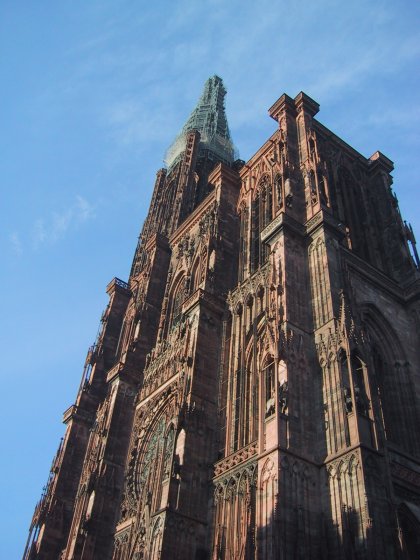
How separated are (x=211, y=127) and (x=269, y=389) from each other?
44.4 m

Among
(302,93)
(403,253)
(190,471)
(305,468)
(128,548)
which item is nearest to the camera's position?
(305,468)

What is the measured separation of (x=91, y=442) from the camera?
109ft

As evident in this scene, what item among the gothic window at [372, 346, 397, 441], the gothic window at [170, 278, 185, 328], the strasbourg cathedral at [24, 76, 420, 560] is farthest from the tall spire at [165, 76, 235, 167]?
the gothic window at [372, 346, 397, 441]

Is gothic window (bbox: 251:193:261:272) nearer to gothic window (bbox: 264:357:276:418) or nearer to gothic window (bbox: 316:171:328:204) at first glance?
gothic window (bbox: 316:171:328:204)

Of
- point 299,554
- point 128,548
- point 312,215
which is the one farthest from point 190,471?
point 312,215

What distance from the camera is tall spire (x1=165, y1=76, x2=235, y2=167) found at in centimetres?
5591

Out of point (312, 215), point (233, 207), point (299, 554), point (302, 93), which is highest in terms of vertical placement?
point (302, 93)

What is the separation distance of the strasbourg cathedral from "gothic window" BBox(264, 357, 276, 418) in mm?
79

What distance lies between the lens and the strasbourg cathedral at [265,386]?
17531mm

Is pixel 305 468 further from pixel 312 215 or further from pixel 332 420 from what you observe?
pixel 312 215

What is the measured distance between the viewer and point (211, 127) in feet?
199

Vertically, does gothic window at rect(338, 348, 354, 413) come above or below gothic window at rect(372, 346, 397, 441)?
below

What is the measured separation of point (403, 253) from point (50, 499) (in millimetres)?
21957

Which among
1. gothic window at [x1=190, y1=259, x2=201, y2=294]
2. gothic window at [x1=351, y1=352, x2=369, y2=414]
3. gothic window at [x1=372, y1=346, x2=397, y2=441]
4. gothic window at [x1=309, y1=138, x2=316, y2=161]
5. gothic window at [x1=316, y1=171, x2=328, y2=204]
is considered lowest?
gothic window at [x1=351, y1=352, x2=369, y2=414]
